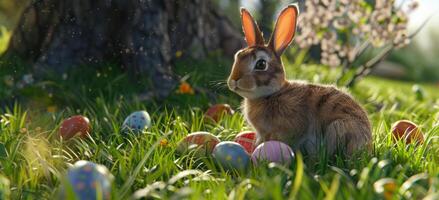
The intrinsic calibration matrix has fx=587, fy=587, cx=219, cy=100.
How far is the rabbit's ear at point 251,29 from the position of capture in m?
Result: 3.40

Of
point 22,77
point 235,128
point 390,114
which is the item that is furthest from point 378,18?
point 22,77

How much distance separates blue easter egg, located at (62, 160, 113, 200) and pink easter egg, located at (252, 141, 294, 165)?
911 mm

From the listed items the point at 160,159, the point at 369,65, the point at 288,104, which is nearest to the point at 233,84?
the point at 288,104

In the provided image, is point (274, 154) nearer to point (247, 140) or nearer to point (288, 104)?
point (288, 104)

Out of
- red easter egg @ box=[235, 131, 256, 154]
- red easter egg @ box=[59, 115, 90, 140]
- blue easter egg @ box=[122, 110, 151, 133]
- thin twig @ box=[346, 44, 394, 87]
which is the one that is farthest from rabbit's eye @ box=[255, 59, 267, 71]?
thin twig @ box=[346, 44, 394, 87]

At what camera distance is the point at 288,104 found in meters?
3.27

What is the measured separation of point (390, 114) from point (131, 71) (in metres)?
2.32

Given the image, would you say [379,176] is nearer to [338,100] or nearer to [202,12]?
[338,100]

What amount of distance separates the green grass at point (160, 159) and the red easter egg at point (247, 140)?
198 mm

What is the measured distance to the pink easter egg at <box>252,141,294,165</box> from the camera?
114 inches

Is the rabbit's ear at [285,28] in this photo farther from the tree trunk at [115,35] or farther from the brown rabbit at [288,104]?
the tree trunk at [115,35]

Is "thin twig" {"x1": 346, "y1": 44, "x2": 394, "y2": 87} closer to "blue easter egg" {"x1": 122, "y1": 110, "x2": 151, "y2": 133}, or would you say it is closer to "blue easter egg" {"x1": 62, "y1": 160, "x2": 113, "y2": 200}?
"blue easter egg" {"x1": 122, "y1": 110, "x2": 151, "y2": 133}

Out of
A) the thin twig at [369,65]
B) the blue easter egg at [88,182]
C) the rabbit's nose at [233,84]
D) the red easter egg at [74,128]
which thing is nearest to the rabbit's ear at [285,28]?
the rabbit's nose at [233,84]

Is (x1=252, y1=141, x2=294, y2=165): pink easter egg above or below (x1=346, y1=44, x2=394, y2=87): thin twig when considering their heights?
above
